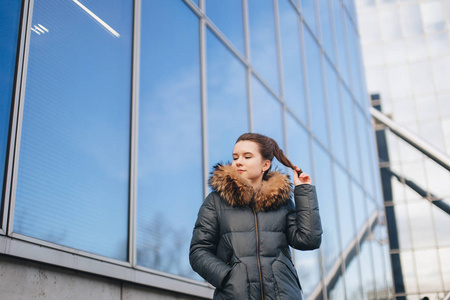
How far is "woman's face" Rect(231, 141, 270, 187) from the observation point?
3631 millimetres

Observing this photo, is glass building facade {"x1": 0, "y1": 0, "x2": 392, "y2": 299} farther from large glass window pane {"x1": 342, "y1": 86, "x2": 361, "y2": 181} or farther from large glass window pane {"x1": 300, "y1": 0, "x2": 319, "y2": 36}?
large glass window pane {"x1": 342, "y1": 86, "x2": 361, "y2": 181}

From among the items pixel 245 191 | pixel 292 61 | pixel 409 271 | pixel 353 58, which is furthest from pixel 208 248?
pixel 409 271

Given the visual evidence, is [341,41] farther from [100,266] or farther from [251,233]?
[251,233]

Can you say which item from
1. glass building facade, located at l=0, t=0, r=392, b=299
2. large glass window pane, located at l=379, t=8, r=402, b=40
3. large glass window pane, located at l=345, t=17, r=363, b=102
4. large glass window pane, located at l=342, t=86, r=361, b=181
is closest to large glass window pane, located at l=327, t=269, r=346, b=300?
glass building facade, located at l=0, t=0, r=392, b=299

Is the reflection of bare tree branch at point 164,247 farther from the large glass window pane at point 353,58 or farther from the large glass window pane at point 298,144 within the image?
the large glass window pane at point 353,58

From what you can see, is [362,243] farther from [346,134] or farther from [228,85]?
[228,85]

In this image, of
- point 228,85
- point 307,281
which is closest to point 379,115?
point 307,281

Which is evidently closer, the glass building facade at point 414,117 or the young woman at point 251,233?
the young woman at point 251,233

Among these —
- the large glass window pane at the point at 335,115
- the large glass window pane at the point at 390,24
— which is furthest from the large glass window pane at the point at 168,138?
the large glass window pane at the point at 390,24

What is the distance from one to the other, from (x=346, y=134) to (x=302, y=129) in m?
4.07

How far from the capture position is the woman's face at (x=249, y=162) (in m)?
3.63

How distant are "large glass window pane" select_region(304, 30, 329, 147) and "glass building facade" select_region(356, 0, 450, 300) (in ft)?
33.2

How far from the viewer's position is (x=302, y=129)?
440 inches

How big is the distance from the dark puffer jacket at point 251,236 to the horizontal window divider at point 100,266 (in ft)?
3.92
